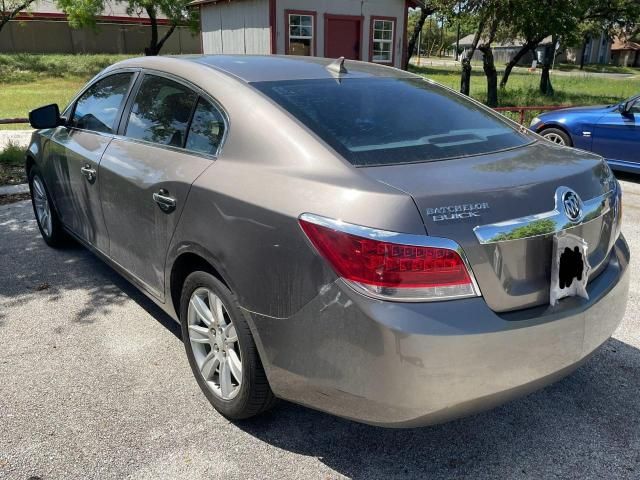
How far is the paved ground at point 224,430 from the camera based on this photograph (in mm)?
2492

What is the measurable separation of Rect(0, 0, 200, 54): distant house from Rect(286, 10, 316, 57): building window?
79.8ft

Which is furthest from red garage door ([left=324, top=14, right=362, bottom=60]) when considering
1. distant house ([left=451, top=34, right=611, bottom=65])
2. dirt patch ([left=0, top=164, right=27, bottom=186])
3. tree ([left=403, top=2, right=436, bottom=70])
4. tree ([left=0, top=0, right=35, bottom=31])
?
distant house ([left=451, top=34, right=611, bottom=65])

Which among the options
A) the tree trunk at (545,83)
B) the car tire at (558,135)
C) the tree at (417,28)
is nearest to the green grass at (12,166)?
the car tire at (558,135)

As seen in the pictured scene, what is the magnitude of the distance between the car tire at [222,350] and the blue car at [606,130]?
646cm

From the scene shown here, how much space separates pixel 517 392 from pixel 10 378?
103 inches

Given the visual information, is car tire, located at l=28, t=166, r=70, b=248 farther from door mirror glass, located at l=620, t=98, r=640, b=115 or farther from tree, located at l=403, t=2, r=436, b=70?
tree, located at l=403, t=2, r=436, b=70

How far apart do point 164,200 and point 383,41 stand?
2165 cm

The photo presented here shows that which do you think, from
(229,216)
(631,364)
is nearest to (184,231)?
(229,216)

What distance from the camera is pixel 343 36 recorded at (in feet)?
71.5

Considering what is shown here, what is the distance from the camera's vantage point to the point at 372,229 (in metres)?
1.99

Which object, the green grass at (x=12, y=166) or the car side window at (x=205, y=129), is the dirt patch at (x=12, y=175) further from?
the car side window at (x=205, y=129)

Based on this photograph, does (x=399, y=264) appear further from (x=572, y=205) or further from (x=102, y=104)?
(x=102, y=104)

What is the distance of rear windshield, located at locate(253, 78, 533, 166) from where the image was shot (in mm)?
2490

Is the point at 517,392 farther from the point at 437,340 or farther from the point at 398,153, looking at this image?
the point at 398,153
